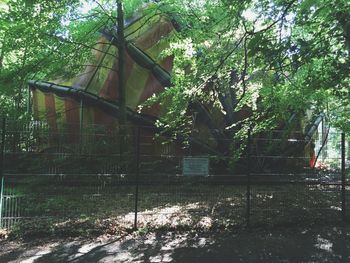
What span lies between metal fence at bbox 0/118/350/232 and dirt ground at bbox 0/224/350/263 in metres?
0.66

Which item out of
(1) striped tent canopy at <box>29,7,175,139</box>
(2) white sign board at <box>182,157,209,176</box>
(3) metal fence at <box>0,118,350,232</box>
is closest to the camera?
(3) metal fence at <box>0,118,350,232</box>

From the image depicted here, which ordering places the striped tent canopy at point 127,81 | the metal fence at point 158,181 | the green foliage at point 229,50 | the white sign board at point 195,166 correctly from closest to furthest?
the green foliage at point 229,50 → the metal fence at point 158,181 → the white sign board at point 195,166 → the striped tent canopy at point 127,81

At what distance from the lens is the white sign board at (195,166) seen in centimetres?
981

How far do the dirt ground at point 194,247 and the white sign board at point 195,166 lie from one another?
1.32 m

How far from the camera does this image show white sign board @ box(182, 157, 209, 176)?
9.81 metres

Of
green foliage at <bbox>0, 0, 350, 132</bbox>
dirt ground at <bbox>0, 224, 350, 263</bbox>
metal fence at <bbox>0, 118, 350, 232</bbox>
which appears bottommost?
dirt ground at <bbox>0, 224, 350, 263</bbox>

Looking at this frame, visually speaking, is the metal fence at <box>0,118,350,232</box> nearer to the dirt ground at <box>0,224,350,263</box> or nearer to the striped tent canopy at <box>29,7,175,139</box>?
the dirt ground at <box>0,224,350,263</box>

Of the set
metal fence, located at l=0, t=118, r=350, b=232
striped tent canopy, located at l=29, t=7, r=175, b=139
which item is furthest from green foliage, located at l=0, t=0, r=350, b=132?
striped tent canopy, located at l=29, t=7, r=175, b=139

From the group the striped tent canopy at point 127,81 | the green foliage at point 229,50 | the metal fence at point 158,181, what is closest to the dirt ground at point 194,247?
the metal fence at point 158,181

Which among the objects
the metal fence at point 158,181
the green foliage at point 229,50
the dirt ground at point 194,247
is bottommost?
the dirt ground at point 194,247

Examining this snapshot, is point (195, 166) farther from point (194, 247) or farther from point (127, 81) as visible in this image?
point (127, 81)

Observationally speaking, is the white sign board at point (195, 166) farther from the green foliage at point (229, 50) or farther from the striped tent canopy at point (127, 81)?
the striped tent canopy at point (127, 81)

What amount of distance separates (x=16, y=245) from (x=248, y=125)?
636cm

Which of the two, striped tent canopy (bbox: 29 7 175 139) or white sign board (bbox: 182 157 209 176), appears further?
striped tent canopy (bbox: 29 7 175 139)
